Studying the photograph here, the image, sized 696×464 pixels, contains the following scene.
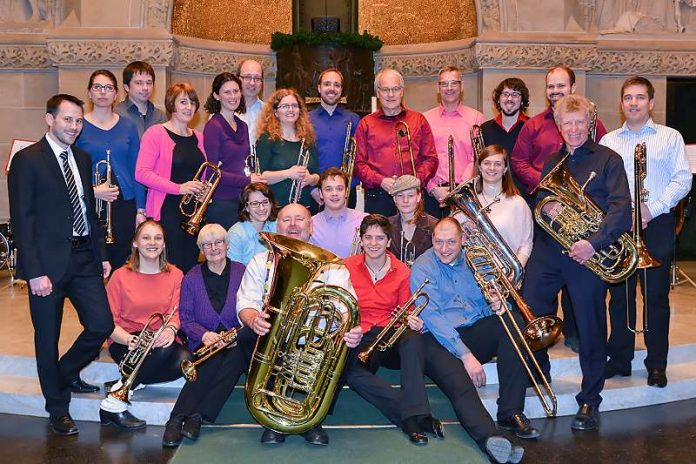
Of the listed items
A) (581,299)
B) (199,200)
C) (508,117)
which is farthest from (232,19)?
(581,299)

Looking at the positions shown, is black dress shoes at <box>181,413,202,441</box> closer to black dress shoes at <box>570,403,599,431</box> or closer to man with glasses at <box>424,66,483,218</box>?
black dress shoes at <box>570,403,599,431</box>

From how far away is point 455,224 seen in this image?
4902 millimetres

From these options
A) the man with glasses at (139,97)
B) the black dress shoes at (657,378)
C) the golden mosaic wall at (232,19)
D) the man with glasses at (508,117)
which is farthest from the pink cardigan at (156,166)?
the golden mosaic wall at (232,19)

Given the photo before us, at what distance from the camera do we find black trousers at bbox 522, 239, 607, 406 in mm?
4820

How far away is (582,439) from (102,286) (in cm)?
261

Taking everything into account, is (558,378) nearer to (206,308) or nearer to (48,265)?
(206,308)

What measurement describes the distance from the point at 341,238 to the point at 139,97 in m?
1.61

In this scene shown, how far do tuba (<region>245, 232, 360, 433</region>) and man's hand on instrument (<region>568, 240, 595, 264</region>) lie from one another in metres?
1.20

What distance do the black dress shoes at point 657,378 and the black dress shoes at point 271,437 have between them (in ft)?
7.20

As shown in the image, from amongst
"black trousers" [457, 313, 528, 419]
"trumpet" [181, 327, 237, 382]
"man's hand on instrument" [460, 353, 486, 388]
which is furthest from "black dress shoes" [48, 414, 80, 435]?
"black trousers" [457, 313, 528, 419]

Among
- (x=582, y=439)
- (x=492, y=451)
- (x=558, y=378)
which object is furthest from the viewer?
(x=558, y=378)

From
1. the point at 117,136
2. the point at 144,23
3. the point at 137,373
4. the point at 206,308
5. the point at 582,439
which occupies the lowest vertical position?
the point at 582,439

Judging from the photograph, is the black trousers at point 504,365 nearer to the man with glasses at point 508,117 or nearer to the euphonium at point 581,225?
the euphonium at point 581,225

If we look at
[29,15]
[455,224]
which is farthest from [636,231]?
[29,15]
